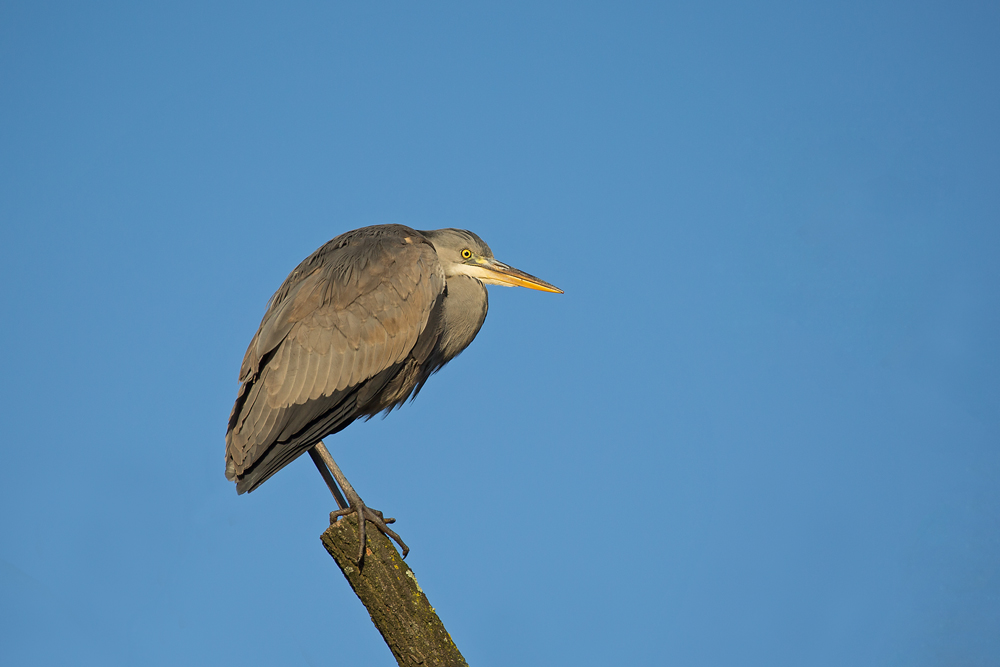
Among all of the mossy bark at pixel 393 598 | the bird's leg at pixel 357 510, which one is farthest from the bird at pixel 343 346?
the mossy bark at pixel 393 598

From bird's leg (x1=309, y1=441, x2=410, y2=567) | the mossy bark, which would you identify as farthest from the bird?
the mossy bark

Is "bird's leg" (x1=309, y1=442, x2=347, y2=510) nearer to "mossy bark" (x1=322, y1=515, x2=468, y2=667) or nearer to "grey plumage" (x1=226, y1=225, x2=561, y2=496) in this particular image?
"grey plumage" (x1=226, y1=225, x2=561, y2=496)

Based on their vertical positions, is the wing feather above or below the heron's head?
below

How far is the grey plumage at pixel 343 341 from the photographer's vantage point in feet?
16.6

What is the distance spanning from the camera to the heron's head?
246 inches

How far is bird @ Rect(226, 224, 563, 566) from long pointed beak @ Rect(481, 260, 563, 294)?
225mm

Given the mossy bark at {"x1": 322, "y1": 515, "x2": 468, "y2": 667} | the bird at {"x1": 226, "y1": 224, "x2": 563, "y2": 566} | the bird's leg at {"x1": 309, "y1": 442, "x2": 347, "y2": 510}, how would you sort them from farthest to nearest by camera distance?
the bird's leg at {"x1": 309, "y1": 442, "x2": 347, "y2": 510}, the bird at {"x1": 226, "y1": 224, "x2": 563, "y2": 566}, the mossy bark at {"x1": 322, "y1": 515, "x2": 468, "y2": 667}

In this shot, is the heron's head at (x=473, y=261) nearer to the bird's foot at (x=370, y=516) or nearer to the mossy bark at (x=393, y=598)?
the bird's foot at (x=370, y=516)

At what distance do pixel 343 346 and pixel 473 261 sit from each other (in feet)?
4.58

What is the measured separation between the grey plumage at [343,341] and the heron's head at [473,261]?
0.12 metres

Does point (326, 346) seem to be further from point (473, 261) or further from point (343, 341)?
point (473, 261)

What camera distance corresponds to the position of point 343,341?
17.6 ft

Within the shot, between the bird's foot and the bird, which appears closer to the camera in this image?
the bird's foot

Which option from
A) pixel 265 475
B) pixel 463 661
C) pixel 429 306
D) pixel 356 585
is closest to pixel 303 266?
pixel 429 306
